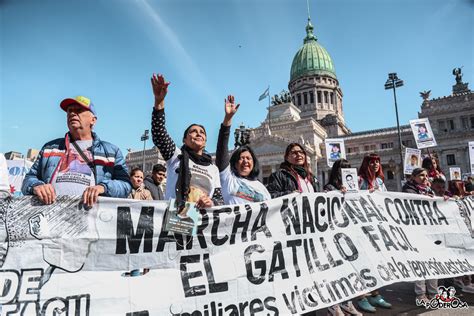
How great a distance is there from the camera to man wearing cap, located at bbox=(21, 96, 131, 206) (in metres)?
2.92

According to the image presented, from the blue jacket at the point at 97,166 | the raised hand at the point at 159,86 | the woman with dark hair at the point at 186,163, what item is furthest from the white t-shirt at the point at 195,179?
the raised hand at the point at 159,86

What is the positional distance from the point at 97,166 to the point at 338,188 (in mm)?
3386

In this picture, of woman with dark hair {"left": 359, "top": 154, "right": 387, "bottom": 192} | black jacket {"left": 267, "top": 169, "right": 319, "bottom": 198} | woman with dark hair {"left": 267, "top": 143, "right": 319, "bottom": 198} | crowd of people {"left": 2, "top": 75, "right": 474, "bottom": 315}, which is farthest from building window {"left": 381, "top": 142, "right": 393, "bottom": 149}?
black jacket {"left": 267, "top": 169, "right": 319, "bottom": 198}

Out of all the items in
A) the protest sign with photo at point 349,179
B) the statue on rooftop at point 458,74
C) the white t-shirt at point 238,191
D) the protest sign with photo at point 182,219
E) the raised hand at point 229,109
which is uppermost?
the statue on rooftop at point 458,74

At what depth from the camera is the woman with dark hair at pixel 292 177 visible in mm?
4168

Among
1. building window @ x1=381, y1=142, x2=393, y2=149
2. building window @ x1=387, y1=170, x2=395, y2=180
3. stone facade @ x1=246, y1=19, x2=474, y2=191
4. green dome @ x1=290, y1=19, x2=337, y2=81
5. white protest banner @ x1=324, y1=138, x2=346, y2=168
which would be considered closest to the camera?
white protest banner @ x1=324, y1=138, x2=346, y2=168

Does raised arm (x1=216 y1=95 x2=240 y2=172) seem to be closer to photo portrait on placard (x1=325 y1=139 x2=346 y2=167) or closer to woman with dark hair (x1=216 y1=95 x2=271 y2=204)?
woman with dark hair (x1=216 y1=95 x2=271 y2=204)

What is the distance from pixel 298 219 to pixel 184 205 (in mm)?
1472

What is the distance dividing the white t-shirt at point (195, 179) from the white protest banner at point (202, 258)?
306 mm

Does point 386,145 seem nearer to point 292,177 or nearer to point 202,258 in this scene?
point 292,177

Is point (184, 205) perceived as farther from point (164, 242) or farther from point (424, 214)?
point (424, 214)

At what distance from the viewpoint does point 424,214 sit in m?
4.90

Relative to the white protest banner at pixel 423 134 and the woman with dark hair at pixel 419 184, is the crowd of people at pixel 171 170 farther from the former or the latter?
the white protest banner at pixel 423 134

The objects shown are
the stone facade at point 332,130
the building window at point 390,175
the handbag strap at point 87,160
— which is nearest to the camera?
the handbag strap at point 87,160
